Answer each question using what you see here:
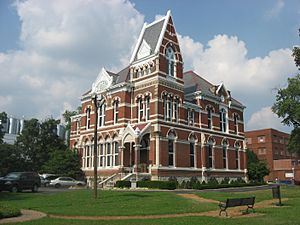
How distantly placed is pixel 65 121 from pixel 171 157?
39.4 meters

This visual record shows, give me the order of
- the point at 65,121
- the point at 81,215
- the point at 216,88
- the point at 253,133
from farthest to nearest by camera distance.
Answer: the point at 253,133, the point at 65,121, the point at 216,88, the point at 81,215

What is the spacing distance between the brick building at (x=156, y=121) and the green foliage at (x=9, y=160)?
10306 millimetres

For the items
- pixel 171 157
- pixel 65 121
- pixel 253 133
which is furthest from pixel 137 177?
pixel 253 133

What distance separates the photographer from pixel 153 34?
45.1 metres

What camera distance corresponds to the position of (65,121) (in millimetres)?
74750

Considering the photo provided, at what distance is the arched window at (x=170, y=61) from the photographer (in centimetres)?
4341

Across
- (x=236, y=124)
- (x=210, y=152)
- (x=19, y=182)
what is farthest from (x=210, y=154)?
(x=19, y=182)

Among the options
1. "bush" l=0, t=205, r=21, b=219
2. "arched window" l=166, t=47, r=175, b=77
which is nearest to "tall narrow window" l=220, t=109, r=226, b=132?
"arched window" l=166, t=47, r=175, b=77

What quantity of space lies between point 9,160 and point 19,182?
2412cm

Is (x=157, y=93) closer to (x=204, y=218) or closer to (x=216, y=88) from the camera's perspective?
(x=216, y=88)

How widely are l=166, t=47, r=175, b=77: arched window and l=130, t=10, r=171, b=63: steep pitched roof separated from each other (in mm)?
1889

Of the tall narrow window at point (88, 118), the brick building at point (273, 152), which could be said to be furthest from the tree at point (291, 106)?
the brick building at point (273, 152)

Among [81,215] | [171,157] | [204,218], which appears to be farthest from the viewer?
[171,157]

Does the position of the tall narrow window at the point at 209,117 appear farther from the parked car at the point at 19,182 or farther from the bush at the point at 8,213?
the bush at the point at 8,213
